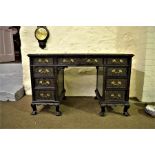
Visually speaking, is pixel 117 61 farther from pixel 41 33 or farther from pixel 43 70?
pixel 41 33

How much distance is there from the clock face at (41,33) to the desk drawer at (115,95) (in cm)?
131

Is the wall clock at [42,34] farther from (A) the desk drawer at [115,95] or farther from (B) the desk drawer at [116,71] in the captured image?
(A) the desk drawer at [115,95]

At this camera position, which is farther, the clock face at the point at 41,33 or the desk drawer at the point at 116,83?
the clock face at the point at 41,33

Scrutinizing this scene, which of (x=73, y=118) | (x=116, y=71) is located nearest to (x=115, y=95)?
(x=116, y=71)

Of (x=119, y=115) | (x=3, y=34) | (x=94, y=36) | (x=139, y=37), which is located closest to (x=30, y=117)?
(x=119, y=115)

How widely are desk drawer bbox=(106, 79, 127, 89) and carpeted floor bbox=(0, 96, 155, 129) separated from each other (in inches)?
14.9

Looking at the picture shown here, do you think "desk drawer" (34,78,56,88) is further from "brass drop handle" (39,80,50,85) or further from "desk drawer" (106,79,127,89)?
"desk drawer" (106,79,127,89)

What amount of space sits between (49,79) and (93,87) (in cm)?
99

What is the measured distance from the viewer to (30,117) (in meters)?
2.15

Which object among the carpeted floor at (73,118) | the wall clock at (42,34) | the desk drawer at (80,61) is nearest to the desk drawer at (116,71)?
the desk drawer at (80,61)

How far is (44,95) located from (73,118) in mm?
454

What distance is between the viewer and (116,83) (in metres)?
2.13

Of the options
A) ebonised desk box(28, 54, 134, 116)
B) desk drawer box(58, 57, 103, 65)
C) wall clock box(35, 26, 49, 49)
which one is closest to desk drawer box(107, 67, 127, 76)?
ebonised desk box(28, 54, 134, 116)

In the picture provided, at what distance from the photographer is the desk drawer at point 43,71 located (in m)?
2.10
